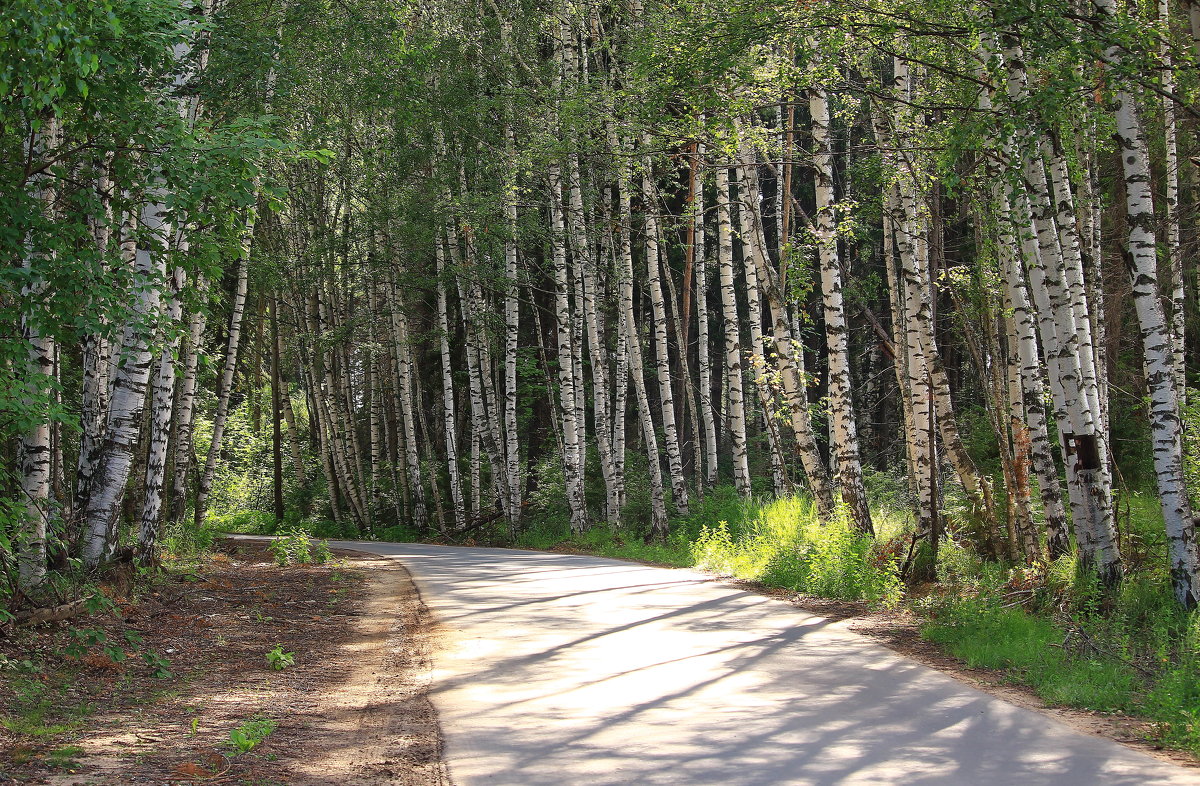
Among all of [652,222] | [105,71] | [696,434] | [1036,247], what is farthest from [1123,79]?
[696,434]

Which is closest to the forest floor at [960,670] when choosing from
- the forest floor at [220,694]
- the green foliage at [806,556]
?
the green foliage at [806,556]

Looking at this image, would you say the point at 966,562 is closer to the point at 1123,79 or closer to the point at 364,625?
the point at 1123,79

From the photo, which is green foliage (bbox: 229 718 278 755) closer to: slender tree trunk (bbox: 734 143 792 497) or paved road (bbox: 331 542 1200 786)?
paved road (bbox: 331 542 1200 786)

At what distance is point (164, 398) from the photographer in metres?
12.2

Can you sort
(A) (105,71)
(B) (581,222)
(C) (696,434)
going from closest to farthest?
(A) (105,71) → (B) (581,222) → (C) (696,434)

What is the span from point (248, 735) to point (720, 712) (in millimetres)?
3028

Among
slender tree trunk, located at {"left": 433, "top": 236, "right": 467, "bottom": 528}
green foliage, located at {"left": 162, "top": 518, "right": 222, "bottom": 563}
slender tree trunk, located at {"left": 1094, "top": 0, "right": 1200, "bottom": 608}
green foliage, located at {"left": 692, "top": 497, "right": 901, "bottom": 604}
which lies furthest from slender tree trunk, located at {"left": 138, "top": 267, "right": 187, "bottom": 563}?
slender tree trunk, located at {"left": 433, "top": 236, "right": 467, "bottom": 528}

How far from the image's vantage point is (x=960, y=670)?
774 cm

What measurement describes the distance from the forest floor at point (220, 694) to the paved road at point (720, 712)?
41 centimetres

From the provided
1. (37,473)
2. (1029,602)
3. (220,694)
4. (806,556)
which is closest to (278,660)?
(220,694)

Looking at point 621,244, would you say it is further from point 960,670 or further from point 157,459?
point 960,670

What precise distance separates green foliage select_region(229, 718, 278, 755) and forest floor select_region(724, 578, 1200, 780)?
16.5 feet

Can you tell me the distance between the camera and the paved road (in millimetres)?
5094

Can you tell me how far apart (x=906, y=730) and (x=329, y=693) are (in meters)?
4.43
